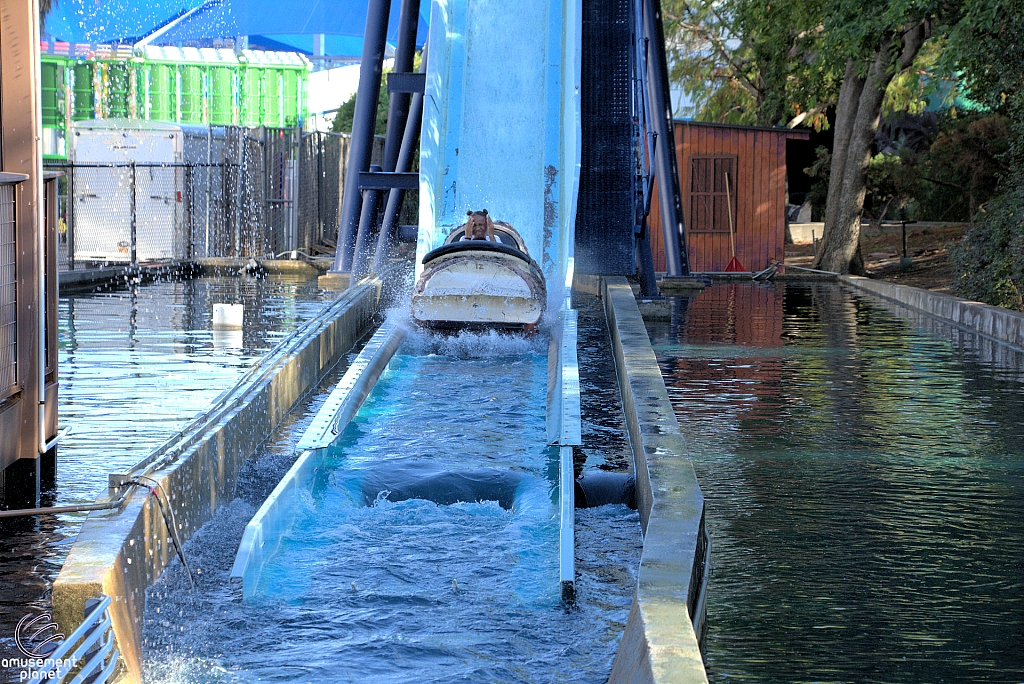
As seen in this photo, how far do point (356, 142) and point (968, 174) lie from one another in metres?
15.0

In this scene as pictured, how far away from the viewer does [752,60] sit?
27188 mm

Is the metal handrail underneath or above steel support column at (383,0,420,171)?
underneath

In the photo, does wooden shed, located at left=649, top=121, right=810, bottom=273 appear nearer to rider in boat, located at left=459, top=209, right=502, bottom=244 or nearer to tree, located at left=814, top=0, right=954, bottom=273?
tree, located at left=814, top=0, right=954, bottom=273

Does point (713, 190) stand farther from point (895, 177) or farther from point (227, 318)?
point (227, 318)

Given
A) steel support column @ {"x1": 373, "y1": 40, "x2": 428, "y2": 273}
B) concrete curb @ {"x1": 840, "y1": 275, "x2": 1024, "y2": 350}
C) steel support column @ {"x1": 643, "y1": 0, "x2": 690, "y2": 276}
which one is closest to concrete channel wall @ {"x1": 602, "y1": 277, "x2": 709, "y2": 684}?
concrete curb @ {"x1": 840, "y1": 275, "x2": 1024, "y2": 350}

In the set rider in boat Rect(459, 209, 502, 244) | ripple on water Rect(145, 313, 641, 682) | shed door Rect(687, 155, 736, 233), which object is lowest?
ripple on water Rect(145, 313, 641, 682)

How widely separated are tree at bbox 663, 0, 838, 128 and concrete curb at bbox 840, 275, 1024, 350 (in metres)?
5.06

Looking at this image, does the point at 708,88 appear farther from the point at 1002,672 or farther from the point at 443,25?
the point at 1002,672

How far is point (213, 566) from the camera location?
18.3 ft

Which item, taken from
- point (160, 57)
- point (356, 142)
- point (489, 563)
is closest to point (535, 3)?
point (356, 142)

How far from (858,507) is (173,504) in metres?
3.51

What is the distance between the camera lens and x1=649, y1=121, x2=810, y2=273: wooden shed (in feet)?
72.1

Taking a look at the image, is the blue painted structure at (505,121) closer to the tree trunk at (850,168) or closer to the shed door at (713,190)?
the shed door at (713,190)

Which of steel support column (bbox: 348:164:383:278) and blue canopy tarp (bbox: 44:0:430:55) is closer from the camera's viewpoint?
steel support column (bbox: 348:164:383:278)
